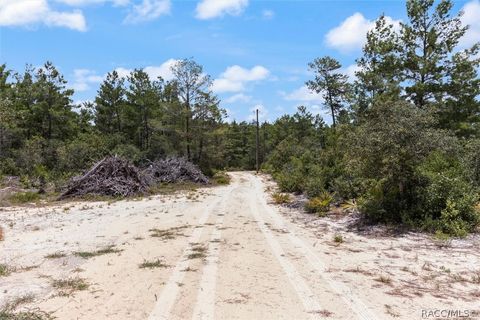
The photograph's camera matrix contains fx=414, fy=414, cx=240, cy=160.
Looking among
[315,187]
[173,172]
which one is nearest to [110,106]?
[173,172]

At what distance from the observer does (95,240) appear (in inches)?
385

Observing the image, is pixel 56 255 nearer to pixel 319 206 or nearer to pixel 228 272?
pixel 228 272

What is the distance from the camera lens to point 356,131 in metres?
13.0

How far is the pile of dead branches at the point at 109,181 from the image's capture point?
68.0 feet

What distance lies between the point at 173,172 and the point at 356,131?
1835 cm

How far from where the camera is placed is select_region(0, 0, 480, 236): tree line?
11445 mm

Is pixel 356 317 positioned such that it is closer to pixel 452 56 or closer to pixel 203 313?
pixel 203 313

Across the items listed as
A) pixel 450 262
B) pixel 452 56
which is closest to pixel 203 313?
pixel 450 262

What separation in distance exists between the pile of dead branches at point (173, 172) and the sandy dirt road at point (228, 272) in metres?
16.0

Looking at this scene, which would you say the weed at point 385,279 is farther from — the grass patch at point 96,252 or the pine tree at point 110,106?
the pine tree at point 110,106

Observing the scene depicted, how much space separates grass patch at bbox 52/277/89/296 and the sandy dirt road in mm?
62

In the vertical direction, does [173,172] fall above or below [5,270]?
above

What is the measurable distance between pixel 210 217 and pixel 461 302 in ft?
29.9

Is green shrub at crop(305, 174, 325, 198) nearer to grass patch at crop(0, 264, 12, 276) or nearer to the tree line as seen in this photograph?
A: the tree line
